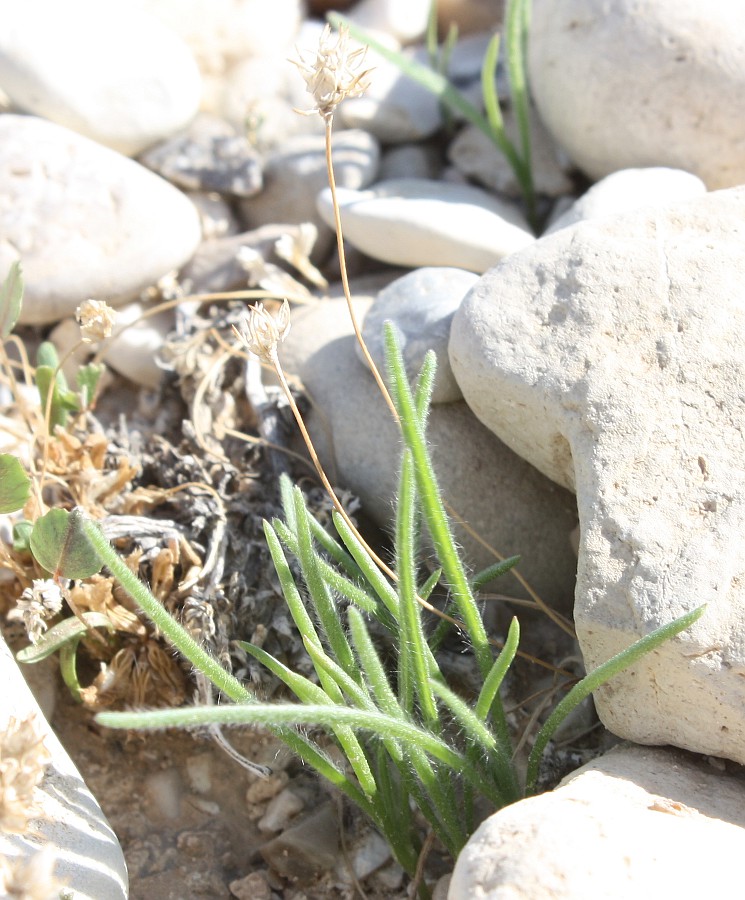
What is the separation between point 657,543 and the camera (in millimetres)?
1309

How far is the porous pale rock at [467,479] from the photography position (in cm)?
176

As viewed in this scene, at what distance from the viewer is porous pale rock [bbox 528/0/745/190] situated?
6.52 ft

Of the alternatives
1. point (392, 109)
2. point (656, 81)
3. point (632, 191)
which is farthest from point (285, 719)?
point (392, 109)

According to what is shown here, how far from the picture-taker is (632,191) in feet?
6.29

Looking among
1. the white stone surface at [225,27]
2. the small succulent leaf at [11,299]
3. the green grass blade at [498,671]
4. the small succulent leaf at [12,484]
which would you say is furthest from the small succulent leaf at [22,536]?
the white stone surface at [225,27]

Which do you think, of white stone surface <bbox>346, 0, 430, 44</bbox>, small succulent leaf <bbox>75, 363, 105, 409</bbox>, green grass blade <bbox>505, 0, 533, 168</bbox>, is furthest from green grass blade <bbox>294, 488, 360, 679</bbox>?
white stone surface <bbox>346, 0, 430, 44</bbox>

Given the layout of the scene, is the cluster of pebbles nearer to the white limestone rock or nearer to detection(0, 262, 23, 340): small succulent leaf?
the white limestone rock

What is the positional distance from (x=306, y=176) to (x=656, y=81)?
0.87 metres

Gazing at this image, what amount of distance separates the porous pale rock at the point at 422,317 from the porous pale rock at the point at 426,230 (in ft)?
0.25

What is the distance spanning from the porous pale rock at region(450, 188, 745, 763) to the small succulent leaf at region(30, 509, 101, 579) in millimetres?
667

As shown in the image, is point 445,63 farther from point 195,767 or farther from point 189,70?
point 195,767

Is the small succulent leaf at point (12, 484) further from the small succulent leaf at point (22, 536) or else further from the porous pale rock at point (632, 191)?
the porous pale rock at point (632, 191)

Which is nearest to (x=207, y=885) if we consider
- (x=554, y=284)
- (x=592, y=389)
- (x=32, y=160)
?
(x=592, y=389)

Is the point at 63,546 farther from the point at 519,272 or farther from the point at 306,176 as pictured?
the point at 306,176
